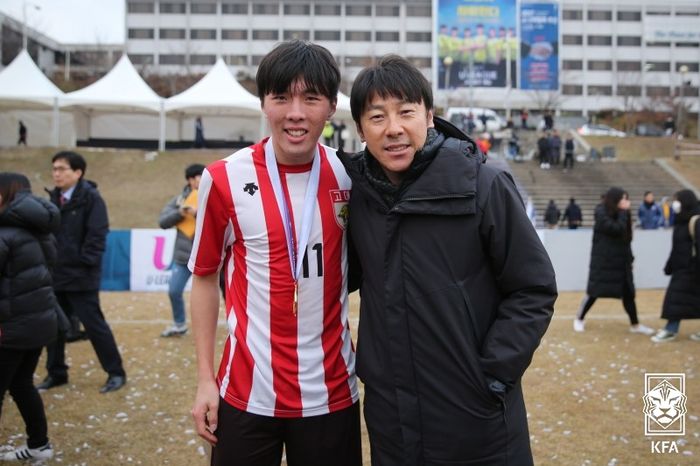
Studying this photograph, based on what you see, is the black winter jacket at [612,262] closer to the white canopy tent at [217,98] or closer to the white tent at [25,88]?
the white canopy tent at [217,98]

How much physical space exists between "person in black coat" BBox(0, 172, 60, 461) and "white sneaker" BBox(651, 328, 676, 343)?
22.6ft

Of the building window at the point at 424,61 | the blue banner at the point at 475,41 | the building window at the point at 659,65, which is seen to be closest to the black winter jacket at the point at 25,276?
the blue banner at the point at 475,41

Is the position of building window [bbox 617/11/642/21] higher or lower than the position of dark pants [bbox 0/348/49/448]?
higher

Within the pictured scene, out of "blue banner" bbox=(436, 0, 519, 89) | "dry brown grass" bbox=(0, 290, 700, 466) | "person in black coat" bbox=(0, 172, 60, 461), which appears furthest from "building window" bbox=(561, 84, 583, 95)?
"person in black coat" bbox=(0, 172, 60, 461)

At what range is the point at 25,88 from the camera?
2720cm

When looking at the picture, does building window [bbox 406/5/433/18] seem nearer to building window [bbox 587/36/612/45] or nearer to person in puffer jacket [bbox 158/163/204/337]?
building window [bbox 587/36/612/45]

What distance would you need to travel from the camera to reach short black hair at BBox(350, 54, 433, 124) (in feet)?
6.91

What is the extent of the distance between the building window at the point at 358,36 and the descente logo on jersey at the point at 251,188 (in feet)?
229

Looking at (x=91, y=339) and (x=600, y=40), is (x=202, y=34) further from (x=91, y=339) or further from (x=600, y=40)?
(x=91, y=339)

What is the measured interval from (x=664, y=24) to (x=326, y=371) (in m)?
56.1

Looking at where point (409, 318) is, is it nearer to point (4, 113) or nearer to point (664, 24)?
point (4, 113)

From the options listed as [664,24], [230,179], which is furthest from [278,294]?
[664,24]

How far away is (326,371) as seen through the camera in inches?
91.0

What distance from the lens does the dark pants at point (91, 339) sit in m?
5.74
